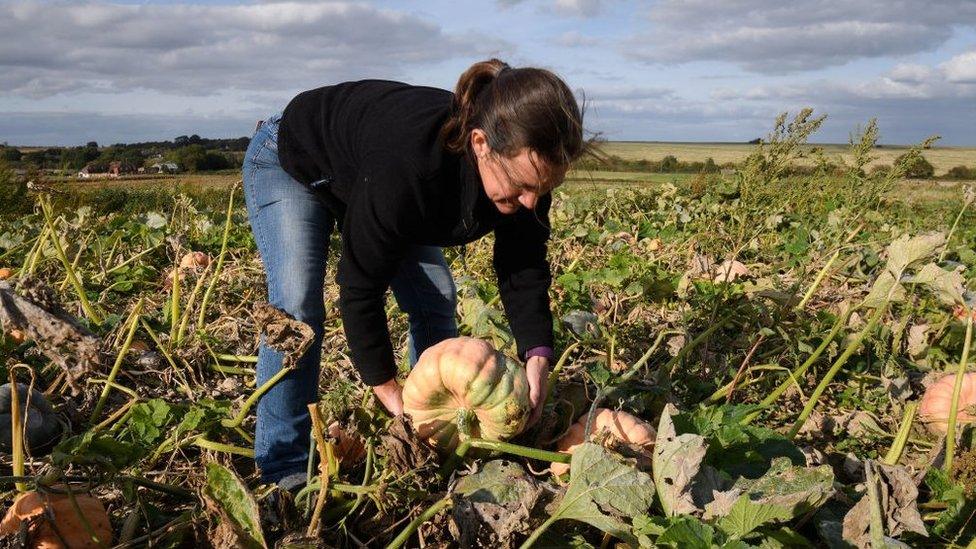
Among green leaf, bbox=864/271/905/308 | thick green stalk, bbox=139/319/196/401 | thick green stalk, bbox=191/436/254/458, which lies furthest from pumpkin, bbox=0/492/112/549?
green leaf, bbox=864/271/905/308

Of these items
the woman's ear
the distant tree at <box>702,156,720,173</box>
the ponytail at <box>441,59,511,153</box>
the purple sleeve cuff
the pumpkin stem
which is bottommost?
the pumpkin stem

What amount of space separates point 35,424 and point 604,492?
1.91 meters

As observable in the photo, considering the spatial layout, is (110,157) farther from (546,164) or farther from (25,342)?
(546,164)

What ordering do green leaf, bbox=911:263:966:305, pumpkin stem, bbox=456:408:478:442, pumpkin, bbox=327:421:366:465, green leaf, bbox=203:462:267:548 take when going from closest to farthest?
green leaf, bbox=203:462:267:548 → pumpkin stem, bbox=456:408:478:442 → pumpkin, bbox=327:421:366:465 → green leaf, bbox=911:263:966:305

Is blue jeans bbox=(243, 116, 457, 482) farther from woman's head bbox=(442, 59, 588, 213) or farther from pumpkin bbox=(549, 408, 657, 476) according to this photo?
pumpkin bbox=(549, 408, 657, 476)

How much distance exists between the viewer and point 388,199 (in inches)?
76.5

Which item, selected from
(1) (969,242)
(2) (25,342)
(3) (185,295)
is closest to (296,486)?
(2) (25,342)

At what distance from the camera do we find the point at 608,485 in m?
1.77

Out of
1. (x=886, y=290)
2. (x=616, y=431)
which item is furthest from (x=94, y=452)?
(x=886, y=290)

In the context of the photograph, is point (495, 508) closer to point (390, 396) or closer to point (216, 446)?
A: point (390, 396)

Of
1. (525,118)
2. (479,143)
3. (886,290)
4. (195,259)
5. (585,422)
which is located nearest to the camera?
(525,118)

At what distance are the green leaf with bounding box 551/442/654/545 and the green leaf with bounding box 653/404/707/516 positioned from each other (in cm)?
7

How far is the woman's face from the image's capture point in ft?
6.15

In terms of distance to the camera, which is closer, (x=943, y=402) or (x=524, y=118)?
(x=524, y=118)
